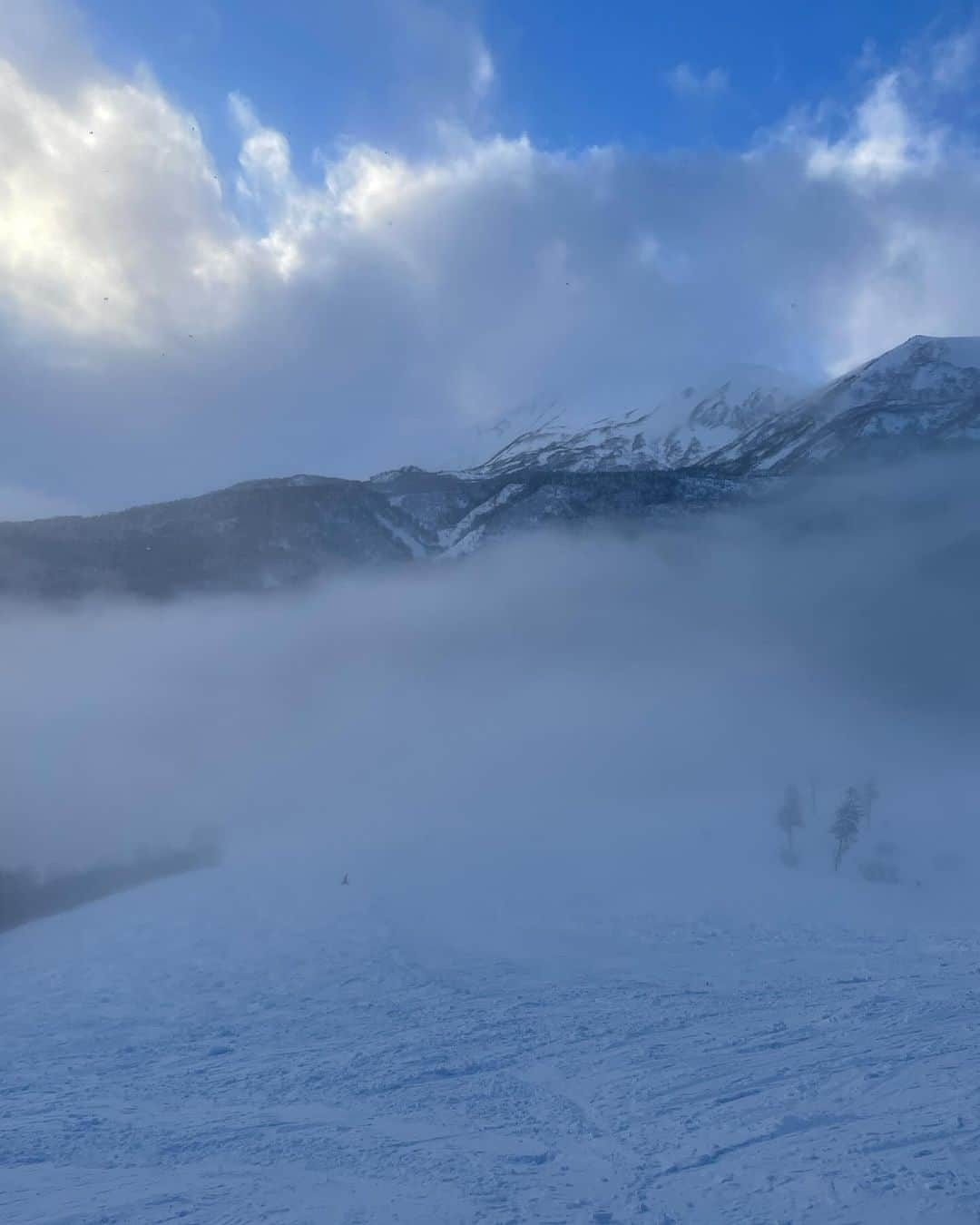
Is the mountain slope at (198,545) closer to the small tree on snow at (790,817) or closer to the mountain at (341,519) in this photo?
the mountain at (341,519)

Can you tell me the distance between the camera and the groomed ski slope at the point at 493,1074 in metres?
15.4

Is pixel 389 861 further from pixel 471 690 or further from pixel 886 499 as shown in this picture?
pixel 886 499

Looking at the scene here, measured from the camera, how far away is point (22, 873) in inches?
2167

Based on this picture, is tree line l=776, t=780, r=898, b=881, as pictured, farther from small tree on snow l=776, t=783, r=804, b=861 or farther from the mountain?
the mountain

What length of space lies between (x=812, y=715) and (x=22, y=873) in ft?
314

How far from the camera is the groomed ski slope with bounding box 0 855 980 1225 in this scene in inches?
604

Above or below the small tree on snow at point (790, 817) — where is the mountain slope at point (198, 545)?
above

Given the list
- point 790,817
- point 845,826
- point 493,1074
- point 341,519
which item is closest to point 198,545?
point 341,519

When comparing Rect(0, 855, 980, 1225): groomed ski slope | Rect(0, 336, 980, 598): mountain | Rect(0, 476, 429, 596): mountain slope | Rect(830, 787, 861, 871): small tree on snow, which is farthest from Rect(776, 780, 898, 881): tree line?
Rect(0, 336, 980, 598): mountain

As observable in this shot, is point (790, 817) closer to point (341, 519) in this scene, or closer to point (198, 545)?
point (341, 519)

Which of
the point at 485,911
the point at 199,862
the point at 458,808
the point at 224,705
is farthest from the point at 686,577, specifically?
the point at 485,911

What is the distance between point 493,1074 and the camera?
20688mm

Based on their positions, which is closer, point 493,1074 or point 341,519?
point 493,1074

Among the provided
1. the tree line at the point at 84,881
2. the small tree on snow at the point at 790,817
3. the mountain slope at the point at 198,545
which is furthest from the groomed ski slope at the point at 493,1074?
the mountain slope at the point at 198,545
